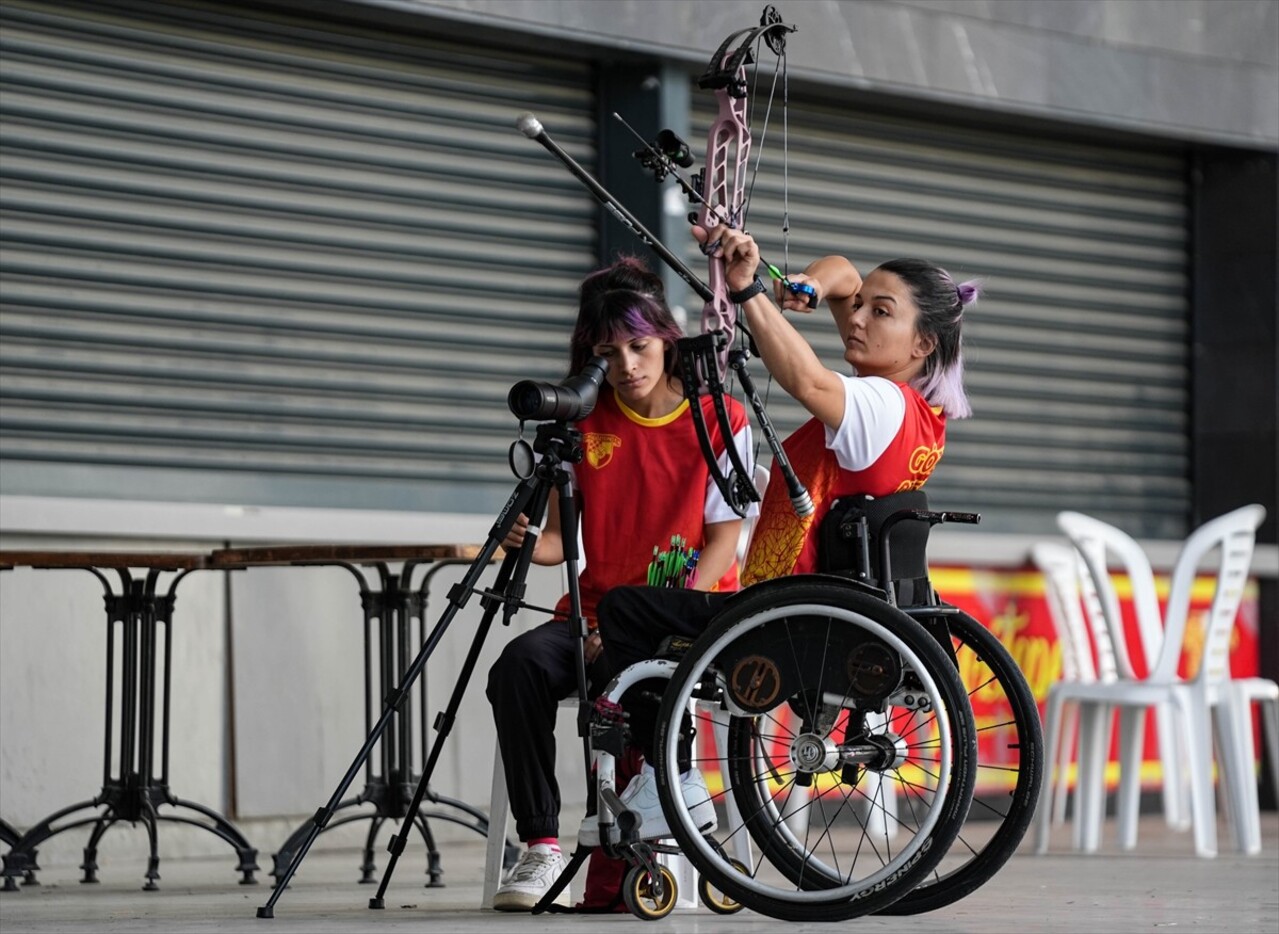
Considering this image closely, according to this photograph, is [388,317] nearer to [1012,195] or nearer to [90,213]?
[90,213]

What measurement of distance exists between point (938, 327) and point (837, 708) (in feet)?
2.59

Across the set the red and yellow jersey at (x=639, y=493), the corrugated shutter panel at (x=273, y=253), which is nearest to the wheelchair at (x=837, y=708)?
the red and yellow jersey at (x=639, y=493)

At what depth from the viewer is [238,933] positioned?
10.9 feet

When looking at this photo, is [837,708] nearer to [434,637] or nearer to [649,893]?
[649,893]

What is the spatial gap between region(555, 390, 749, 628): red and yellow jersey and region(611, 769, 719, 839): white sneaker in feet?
1.50

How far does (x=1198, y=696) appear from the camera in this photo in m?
5.70

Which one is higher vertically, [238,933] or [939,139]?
[939,139]

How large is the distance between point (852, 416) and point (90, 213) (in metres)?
2.95

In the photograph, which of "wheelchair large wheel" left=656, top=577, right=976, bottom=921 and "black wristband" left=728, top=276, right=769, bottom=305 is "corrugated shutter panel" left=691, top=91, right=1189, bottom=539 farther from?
"wheelchair large wheel" left=656, top=577, right=976, bottom=921

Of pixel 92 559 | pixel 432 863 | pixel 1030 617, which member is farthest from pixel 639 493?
pixel 1030 617

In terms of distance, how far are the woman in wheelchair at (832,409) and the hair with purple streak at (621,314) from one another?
1.04 ft

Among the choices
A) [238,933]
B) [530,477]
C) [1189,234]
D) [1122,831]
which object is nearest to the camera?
[238,933]

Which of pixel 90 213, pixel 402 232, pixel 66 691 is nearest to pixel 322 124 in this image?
pixel 402 232

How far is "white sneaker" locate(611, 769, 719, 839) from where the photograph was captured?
11.2ft
